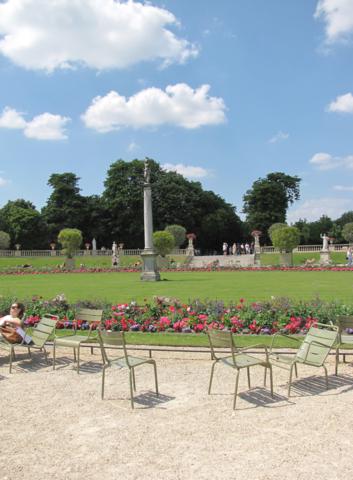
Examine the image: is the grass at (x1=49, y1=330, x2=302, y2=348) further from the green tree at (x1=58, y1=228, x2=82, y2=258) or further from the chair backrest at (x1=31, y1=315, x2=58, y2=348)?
the green tree at (x1=58, y1=228, x2=82, y2=258)

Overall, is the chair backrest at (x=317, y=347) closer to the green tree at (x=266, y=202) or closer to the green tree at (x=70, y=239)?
the green tree at (x=70, y=239)

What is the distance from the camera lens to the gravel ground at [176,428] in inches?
163

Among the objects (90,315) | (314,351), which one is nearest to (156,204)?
(90,315)

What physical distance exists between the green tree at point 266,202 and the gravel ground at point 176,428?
6532 centimetres

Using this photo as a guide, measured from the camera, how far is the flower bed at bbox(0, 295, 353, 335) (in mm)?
9797

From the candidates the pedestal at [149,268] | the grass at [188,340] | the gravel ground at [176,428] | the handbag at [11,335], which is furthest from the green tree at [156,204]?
the gravel ground at [176,428]

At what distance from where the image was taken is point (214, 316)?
33.7ft

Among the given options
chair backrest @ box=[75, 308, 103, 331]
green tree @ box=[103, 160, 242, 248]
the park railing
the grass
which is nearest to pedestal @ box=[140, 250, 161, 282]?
the grass

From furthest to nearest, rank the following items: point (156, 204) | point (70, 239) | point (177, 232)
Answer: point (156, 204) → point (177, 232) → point (70, 239)

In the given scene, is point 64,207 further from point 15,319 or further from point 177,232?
point 15,319

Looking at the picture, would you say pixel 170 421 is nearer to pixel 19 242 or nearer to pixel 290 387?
pixel 290 387

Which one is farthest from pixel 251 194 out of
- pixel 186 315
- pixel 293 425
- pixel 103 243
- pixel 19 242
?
pixel 293 425

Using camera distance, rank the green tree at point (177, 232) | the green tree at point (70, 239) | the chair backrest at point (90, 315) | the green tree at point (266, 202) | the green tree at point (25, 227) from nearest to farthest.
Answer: the chair backrest at point (90, 315), the green tree at point (70, 239), the green tree at point (177, 232), the green tree at point (25, 227), the green tree at point (266, 202)

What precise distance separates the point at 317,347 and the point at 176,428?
2.52m
